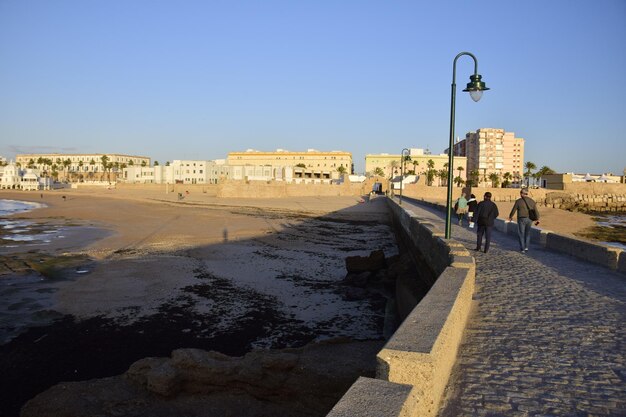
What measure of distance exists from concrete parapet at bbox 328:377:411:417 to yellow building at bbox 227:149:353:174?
12561 centimetres

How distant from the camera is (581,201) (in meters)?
76.3

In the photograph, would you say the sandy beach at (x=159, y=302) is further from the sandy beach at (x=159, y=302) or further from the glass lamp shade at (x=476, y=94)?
the glass lamp shade at (x=476, y=94)

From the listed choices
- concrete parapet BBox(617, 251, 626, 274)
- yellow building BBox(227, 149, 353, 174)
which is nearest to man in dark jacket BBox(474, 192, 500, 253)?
concrete parapet BBox(617, 251, 626, 274)

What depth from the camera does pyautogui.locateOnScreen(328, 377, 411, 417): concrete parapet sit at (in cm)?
272

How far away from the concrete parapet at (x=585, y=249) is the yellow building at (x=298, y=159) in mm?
116632

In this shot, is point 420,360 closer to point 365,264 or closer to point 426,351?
point 426,351

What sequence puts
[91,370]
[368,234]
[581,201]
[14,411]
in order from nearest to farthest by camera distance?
1. [14,411]
2. [91,370]
3. [368,234]
4. [581,201]

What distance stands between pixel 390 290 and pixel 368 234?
604 inches

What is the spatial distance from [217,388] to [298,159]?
417ft

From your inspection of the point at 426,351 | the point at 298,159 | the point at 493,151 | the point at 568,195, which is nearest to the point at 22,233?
the point at 426,351

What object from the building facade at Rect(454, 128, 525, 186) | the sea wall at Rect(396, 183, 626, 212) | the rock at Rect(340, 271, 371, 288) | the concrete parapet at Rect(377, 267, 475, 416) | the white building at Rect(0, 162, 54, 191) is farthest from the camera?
the building facade at Rect(454, 128, 525, 186)

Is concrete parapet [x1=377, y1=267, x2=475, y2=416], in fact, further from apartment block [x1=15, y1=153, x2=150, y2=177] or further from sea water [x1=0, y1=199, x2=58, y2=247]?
apartment block [x1=15, y1=153, x2=150, y2=177]

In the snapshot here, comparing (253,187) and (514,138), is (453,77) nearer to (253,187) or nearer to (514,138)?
(253,187)

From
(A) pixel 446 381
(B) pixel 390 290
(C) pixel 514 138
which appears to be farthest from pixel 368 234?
(C) pixel 514 138
